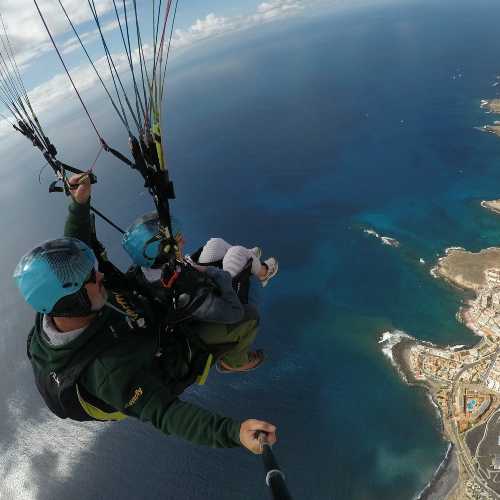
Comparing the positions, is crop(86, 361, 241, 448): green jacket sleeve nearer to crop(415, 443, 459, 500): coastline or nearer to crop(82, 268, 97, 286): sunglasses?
crop(82, 268, 97, 286): sunglasses

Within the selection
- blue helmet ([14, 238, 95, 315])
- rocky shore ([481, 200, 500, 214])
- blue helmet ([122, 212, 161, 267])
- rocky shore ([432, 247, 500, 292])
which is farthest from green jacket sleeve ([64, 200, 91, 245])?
rocky shore ([481, 200, 500, 214])

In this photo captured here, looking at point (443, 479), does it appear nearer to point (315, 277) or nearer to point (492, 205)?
point (315, 277)

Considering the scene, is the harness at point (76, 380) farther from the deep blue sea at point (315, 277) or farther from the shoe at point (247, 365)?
the deep blue sea at point (315, 277)

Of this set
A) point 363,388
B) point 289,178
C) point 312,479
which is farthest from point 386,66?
point 312,479

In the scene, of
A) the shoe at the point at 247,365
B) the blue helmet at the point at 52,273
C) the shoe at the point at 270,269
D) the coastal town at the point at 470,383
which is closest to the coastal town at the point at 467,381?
the coastal town at the point at 470,383

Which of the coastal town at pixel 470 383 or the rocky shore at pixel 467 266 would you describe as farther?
the rocky shore at pixel 467 266
